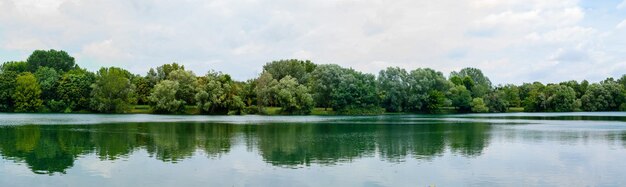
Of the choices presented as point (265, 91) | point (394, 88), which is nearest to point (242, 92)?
point (265, 91)

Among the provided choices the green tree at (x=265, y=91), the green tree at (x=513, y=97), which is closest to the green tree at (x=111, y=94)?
the green tree at (x=265, y=91)

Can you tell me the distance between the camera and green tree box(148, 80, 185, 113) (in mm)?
87188

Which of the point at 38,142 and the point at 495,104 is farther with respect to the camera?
the point at 495,104

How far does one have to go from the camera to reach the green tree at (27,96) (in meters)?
89.6

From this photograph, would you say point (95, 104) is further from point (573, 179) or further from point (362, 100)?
point (573, 179)

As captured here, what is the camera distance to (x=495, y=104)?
114m

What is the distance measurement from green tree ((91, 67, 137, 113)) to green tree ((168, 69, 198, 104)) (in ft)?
26.6

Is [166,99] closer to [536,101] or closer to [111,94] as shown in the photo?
[111,94]

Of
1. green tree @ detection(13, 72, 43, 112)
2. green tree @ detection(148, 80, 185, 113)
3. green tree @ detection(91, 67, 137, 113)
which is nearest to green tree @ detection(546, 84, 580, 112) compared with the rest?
green tree @ detection(148, 80, 185, 113)

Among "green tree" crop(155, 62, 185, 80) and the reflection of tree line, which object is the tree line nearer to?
"green tree" crop(155, 62, 185, 80)

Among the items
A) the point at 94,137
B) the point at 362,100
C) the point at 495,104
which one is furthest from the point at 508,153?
the point at 495,104

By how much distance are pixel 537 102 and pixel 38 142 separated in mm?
105851

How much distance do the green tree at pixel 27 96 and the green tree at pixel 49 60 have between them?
1474 inches

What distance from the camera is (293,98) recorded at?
88.7 m
